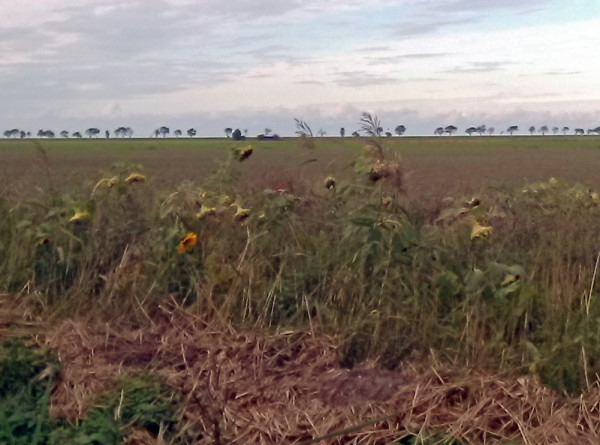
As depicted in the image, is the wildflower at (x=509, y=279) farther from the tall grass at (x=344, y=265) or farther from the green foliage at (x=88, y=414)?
the green foliage at (x=88, y=414)

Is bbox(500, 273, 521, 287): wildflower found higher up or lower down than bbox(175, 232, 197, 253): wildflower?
lower down

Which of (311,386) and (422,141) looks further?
(422,141)

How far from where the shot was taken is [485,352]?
3848 millimetres

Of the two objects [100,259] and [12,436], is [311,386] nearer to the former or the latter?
[12,436]

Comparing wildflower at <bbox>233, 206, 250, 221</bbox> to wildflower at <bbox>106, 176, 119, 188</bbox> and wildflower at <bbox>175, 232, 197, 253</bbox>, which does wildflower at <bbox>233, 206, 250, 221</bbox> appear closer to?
wildflower at <bbox>175, 232, 197, 253</bbox>

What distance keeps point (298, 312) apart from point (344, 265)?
39cm

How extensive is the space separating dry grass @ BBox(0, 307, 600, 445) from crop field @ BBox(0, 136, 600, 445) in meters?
0.01

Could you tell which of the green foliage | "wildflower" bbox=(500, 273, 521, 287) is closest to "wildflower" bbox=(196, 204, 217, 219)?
the green foliage

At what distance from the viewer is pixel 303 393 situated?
367 centimetres

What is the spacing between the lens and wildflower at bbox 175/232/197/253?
15.0 feet

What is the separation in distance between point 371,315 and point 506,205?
2.02 m

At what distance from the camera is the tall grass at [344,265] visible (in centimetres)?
398

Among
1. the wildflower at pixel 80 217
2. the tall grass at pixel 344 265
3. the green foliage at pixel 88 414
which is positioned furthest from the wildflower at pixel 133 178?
the green foliage at pixel 88 414

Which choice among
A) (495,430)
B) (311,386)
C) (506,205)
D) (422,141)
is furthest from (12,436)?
(422,141)
